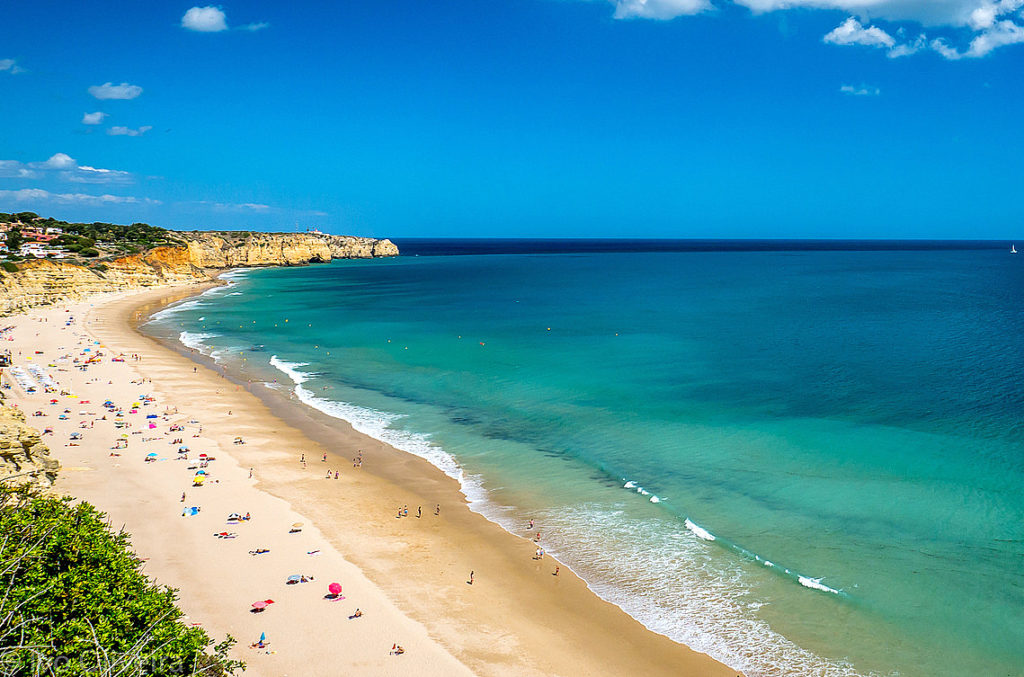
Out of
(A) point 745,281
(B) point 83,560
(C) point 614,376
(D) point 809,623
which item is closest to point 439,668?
(B) point 83,560

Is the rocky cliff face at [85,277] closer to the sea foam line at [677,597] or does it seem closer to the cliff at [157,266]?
the cliff at [157,266]

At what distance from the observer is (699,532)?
21.6 m

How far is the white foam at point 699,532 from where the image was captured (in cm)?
2123

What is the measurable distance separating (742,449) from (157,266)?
361ft

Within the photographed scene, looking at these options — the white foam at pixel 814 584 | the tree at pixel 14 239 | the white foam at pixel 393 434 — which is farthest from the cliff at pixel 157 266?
the white foam at pixel 814 584

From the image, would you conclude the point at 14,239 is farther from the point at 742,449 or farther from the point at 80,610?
the point at 742,449

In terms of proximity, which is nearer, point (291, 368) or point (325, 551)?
point (325, 551)

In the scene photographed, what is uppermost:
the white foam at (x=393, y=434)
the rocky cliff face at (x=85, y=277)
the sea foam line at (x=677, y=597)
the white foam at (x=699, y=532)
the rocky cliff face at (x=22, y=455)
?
the rocky cliff face at (x=85, y=277)

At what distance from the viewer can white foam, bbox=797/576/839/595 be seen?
18.3 m

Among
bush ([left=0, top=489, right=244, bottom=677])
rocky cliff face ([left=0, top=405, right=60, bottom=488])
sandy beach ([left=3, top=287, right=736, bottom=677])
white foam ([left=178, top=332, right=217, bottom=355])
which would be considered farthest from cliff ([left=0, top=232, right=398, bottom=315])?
bush ([left=0, top=489, right=244, bottom=677])

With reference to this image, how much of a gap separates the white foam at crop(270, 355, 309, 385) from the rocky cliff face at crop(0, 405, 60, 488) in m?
21.4

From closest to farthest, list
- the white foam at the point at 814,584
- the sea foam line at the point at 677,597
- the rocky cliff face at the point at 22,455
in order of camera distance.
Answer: the sea foam line at the point at 677,597 → the white foam at the point at 814,584 → the rocky cliff face at the point at 22,455

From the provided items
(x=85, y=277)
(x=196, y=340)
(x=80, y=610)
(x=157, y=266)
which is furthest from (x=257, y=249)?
(x=80, y=610)

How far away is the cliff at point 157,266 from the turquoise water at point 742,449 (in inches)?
1029
